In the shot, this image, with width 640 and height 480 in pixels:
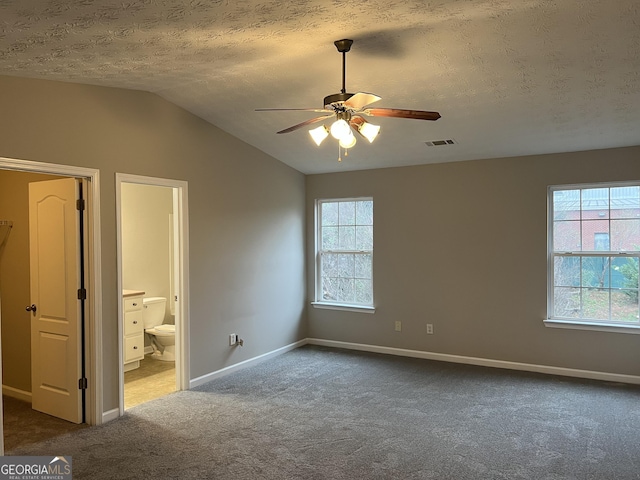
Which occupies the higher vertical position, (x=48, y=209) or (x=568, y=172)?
(x=568, y=172)

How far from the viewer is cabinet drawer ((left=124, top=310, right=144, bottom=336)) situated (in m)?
5.37

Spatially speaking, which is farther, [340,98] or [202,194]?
[202,194]

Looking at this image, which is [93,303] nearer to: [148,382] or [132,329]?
[148,382]

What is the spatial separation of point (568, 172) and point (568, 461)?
296 cm

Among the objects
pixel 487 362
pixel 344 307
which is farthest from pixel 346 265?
pixel 487 362

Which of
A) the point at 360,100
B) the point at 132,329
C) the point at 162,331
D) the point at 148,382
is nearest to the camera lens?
the point at 360,100

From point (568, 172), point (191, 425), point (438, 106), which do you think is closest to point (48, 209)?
point (191, 425)

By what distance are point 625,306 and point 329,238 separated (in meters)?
3.42

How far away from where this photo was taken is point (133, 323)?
5.46m

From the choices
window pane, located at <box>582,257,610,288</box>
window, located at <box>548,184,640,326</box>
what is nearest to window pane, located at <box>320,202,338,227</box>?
window, located at <box>548,184,640,326</box>

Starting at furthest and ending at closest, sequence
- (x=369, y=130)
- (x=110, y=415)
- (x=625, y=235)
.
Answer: (x=625, y=235) < (x=110, y=415) < (x=369, y=130)

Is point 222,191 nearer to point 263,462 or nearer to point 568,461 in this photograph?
point 263,462

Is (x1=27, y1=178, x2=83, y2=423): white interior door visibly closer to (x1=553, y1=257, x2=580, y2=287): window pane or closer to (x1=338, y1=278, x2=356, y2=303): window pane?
(x1=338, y1=278, x2=356, y2=303): window pane

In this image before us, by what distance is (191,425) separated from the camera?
381 centimetres
